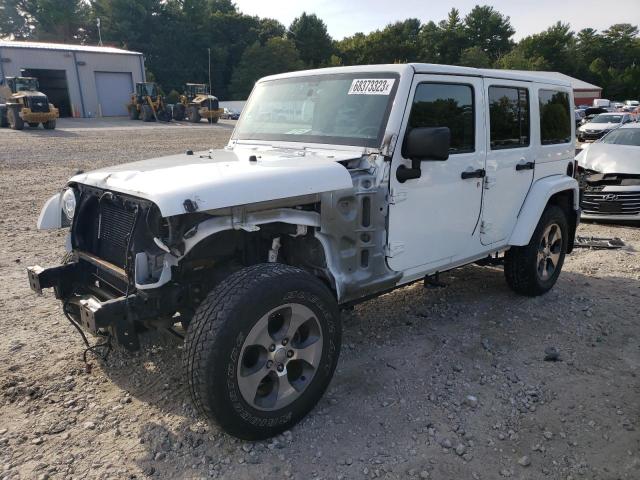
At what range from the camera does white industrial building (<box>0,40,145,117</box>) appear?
116ft

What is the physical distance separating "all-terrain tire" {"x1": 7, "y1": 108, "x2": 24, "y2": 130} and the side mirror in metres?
25.9

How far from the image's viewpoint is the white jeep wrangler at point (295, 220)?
2.72 meters

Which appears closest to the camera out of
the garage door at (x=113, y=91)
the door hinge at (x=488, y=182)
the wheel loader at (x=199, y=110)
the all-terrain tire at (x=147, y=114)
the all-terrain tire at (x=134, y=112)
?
the door hinge at (x=488, y=182)

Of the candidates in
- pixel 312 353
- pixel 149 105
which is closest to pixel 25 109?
pixel 149 105

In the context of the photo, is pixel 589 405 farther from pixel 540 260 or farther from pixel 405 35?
pixel 405 35

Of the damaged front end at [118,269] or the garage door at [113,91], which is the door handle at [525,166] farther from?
the garage door at [113,91]

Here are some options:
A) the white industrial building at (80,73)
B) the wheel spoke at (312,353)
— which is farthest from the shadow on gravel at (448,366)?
the white industrial building at (80,73)

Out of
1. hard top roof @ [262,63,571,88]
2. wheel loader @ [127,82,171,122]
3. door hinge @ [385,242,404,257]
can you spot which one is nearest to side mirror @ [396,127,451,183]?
door hinge @ [385,242,404,257]

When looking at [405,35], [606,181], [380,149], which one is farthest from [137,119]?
[405,35]

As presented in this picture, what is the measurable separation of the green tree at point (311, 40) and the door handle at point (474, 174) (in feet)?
226

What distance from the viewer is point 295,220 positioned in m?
3.04

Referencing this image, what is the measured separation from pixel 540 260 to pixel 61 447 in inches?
170

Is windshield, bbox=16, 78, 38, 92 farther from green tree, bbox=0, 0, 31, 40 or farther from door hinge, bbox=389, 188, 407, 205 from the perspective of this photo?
green tree, bbox=0, 0, 31, 40

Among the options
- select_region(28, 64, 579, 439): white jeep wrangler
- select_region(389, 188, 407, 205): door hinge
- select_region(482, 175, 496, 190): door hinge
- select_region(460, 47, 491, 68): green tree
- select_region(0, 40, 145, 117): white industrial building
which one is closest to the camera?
select_region(28, 64, 579, 439): white jeep wrangler
